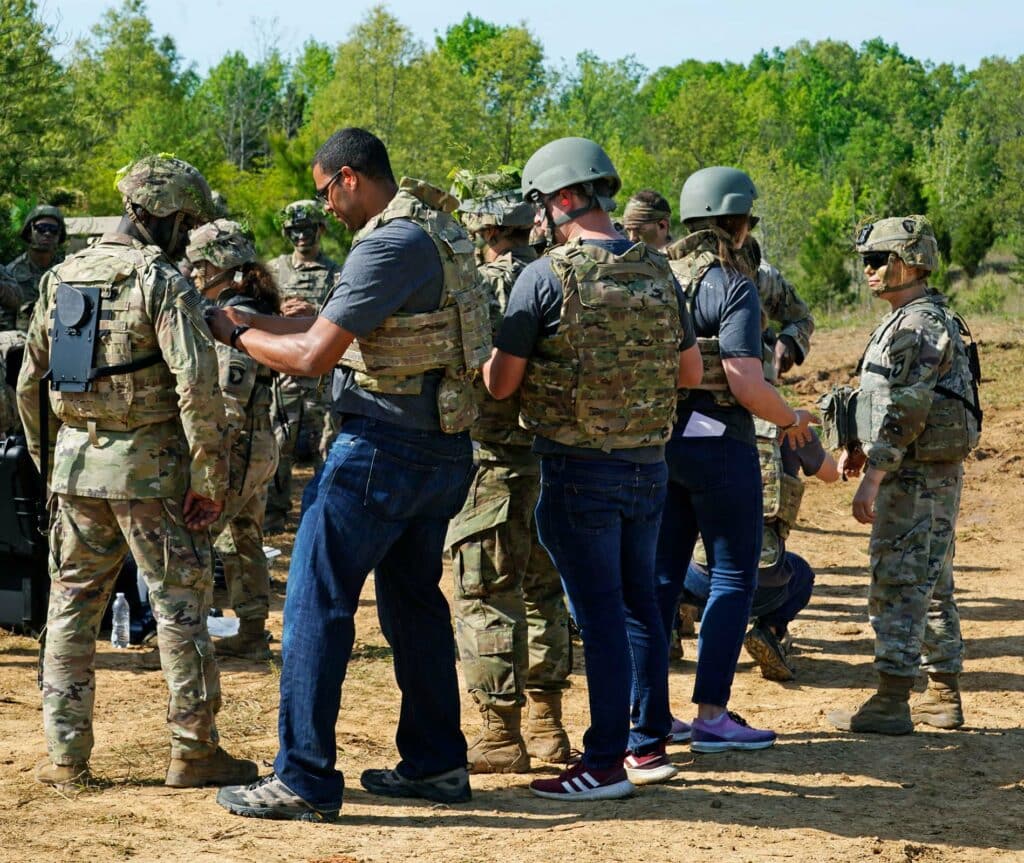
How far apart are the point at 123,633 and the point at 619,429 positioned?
401 centimetres

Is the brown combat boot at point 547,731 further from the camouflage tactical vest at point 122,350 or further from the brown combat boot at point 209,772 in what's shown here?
the camouflage tactical vest at point 122,350

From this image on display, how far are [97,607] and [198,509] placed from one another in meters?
0.53

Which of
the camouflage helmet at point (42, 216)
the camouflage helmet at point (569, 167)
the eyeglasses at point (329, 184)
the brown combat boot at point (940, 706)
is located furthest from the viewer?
the camouflage helmet at point (42, 216)

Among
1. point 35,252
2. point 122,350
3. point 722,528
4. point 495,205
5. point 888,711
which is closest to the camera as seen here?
point 122,350

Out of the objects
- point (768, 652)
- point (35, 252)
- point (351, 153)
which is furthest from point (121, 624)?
point (35, 252)

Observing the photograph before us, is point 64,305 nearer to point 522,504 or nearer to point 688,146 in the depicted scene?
point 522,504

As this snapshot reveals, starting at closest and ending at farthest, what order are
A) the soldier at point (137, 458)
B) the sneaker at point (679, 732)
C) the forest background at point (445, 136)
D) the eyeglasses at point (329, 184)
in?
the eyeglasses at point (329, 184)
the soldier at point (137, 458)
the sneaker at point (679, 732)
the forest background at point (445, 136)

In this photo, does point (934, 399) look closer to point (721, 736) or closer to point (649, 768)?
point (721, 736)

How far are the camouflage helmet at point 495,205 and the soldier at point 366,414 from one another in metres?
0.91

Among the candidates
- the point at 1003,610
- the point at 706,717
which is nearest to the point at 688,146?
the point at 1003,610

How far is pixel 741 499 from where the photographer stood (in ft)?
18.1

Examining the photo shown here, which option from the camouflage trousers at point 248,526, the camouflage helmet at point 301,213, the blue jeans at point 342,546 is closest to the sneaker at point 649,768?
the blue jeans at point 342,546

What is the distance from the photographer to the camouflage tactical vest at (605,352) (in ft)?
16.0

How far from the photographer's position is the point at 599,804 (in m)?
5.00
